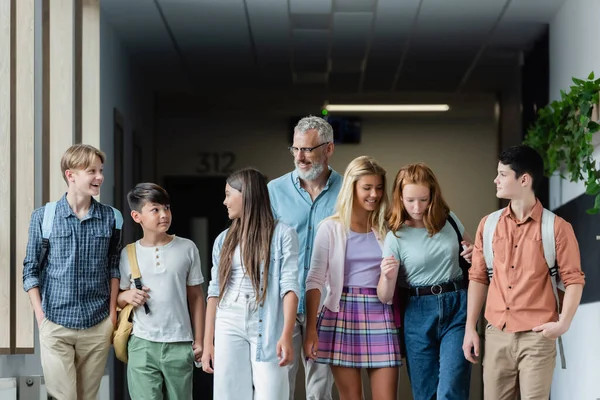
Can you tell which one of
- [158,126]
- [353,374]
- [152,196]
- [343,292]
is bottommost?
[353,374]

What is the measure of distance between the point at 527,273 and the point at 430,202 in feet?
1.69

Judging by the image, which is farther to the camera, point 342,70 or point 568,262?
point 342,70

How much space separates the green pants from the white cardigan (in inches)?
20.5

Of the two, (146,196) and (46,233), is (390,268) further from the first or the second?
(46,233)

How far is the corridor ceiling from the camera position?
6.45 metres

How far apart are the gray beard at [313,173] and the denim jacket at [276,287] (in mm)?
552

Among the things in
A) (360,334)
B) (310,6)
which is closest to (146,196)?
(360,334)

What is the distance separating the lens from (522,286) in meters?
3.29

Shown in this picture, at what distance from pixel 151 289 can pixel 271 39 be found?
13.2 feet

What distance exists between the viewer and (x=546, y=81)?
7.04 metres

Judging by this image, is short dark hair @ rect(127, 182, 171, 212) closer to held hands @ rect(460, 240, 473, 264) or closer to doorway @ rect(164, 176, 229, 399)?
held hands @ rect(460, 240, 473, 264)

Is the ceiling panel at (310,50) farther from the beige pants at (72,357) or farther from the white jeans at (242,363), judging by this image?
the white jeans at (242,363)

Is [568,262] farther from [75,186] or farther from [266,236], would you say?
[75,186]

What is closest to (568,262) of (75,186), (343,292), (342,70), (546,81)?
(343,292)
